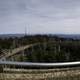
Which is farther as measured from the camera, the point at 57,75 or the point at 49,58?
the point at 49,58

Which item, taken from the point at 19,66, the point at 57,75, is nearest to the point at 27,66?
the point at 19,66

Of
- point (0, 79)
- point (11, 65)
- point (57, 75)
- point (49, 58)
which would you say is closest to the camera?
point (0, 79)

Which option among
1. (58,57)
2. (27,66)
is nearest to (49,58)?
(58,57)

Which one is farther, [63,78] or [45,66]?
[45,66]

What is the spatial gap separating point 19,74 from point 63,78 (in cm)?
140

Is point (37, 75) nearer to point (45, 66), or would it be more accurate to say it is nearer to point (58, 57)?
point (45, 66)

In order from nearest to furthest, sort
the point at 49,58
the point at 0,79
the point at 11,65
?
the point at 0,79 → the point at 11,65 → the point at 49,58

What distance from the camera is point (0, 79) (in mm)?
5223

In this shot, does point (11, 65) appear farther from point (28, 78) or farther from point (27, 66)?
point (28, 78)

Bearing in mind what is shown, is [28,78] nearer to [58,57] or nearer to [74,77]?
[74,77]

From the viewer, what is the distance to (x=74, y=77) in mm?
5430

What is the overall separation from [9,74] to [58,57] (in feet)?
28.7

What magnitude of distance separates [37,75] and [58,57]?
871 cm

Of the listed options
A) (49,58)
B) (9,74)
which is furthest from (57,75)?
(49,58)
